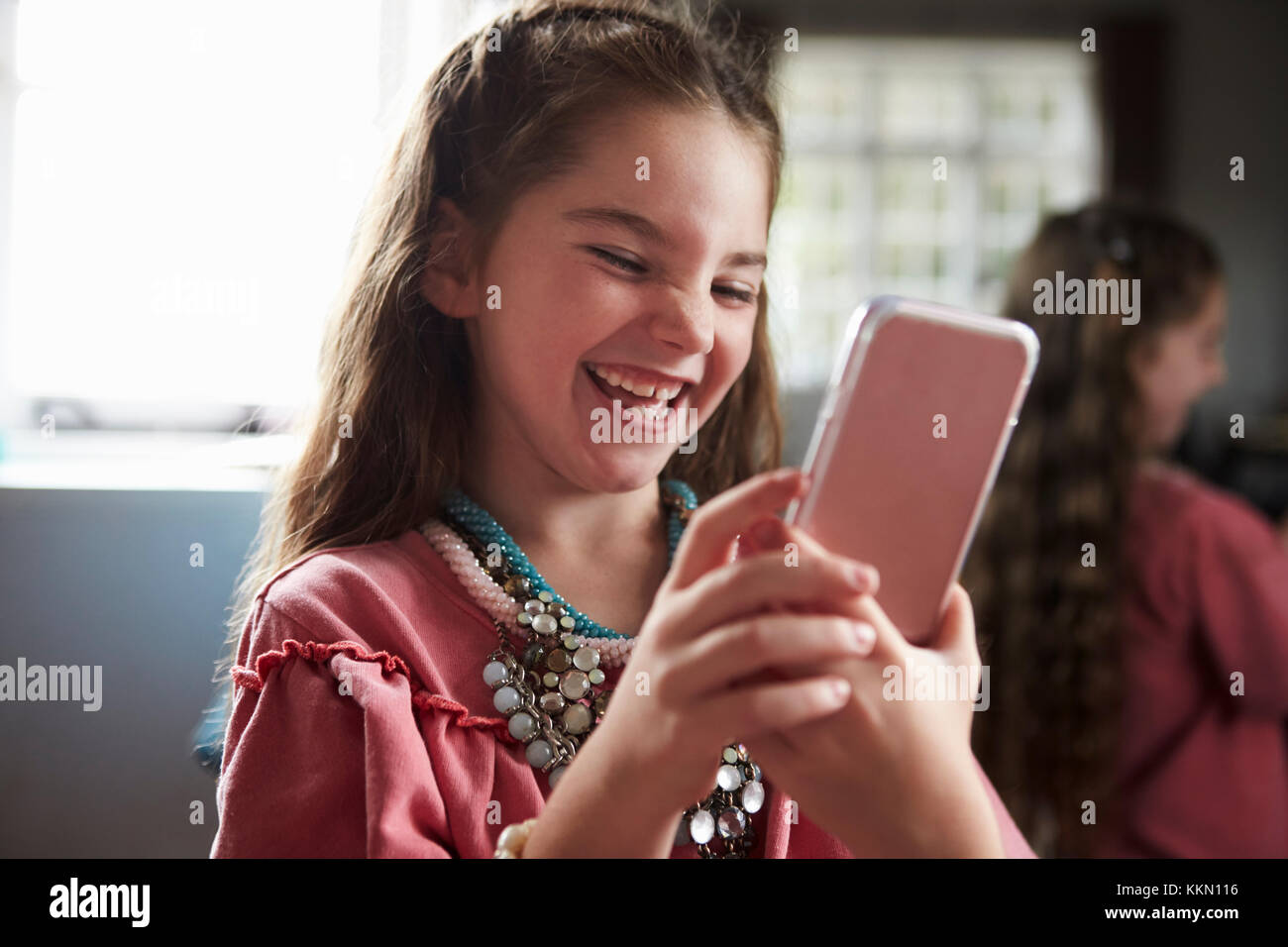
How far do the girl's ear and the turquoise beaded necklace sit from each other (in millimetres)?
101

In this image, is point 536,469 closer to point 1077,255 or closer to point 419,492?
point 419,492

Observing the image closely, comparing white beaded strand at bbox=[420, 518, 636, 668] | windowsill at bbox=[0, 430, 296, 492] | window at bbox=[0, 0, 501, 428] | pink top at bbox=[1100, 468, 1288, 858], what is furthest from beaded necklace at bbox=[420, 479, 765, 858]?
window at bbox=[0, 0, 501, 428]

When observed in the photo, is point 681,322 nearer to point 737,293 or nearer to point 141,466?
point 737,293

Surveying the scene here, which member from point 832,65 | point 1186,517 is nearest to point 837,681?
point 1186,517

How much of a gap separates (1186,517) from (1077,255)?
0.94 ft

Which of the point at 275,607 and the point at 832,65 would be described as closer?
the point at 275,607

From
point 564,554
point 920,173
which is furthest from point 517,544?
point 920,173

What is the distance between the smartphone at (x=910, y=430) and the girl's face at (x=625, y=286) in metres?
0.17

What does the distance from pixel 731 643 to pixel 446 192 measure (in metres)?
0.37

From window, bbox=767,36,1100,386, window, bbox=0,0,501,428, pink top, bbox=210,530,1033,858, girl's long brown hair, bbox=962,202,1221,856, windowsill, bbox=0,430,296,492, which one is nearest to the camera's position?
pink top, bbox=210,530,1033,858

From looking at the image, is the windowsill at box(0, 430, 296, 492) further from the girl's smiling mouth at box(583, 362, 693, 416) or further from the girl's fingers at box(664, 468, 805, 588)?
the girl's fingers at box(664, 468, 805, 588)

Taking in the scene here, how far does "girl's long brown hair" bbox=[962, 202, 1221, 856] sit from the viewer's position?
1021 millimetres

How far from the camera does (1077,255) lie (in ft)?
3.64
